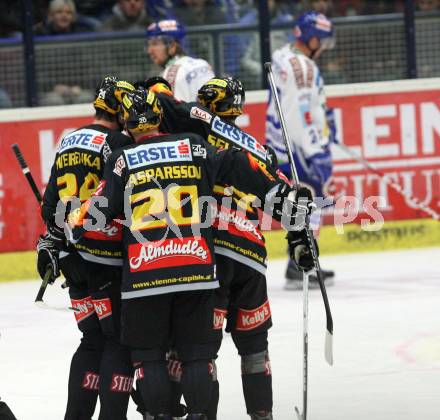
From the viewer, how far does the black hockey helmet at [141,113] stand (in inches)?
188

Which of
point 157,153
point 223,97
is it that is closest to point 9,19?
point 223,97

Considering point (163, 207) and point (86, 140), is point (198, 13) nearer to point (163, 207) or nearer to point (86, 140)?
point (86, 140)

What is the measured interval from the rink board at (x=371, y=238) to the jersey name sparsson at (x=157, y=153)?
5.19m

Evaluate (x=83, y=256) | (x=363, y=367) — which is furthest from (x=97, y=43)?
(x=83, y=256)

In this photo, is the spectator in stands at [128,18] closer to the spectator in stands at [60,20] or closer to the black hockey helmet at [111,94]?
the spectator in stands at [60,20]

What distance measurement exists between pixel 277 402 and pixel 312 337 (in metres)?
1.38

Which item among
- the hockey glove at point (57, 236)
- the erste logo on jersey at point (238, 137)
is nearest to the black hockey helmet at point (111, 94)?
the erste logo on jersey at point (238, 137)

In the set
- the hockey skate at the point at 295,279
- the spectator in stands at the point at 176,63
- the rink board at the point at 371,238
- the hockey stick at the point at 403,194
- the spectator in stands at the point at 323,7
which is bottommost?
the rink board at the point at 371,238

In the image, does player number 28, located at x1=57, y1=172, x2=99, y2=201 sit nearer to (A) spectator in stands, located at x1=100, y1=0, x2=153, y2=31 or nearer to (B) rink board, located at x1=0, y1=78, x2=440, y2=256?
(B) rink board, located at x1=0, y1=78, x2=440, y2=256

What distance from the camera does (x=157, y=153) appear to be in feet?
15.4

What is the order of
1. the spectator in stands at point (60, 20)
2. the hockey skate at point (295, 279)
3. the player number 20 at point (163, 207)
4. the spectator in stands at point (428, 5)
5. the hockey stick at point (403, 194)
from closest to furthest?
the player number 20 at point (163, 207), the hockey skate at point (295, 279), the spectator in stands at point (60, 20), the hockey stick at point (403, 194), the spectator in stands at point (428, 5)

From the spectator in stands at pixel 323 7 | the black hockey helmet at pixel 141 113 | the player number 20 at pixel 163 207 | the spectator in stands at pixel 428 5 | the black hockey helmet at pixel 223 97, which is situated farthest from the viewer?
the spectator in stands at pixel 428 5

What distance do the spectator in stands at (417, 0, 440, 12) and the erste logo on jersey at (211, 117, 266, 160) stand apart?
5.57 metres

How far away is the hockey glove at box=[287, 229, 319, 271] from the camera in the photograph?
5.03 metres
